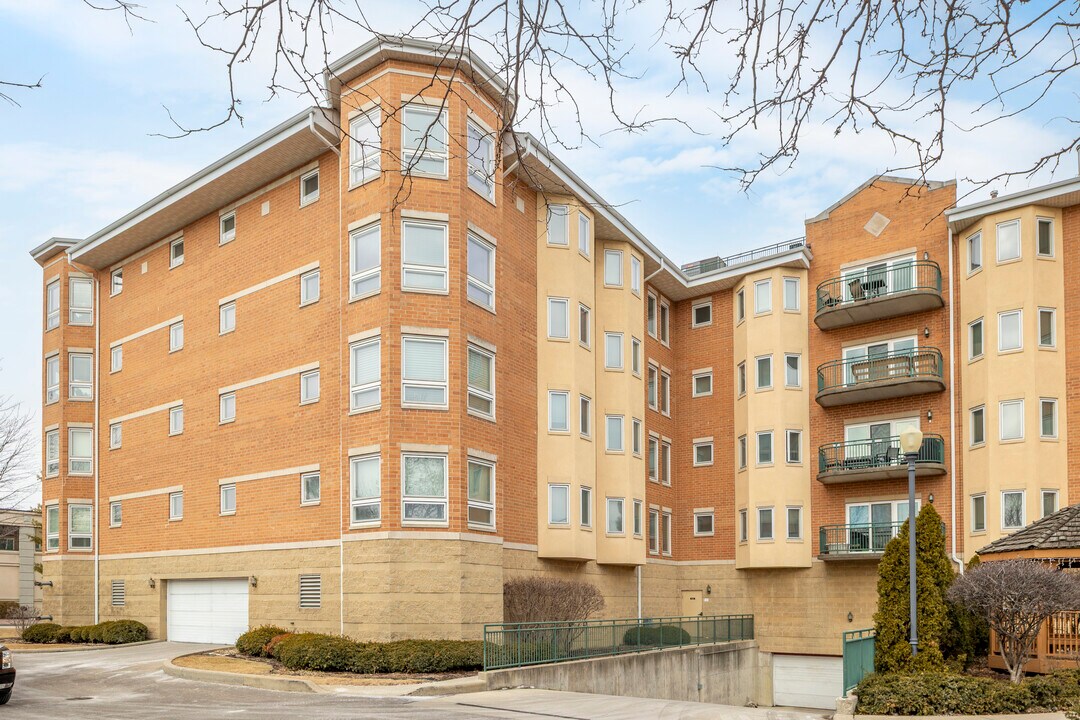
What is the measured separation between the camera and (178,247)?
3509 centimetres

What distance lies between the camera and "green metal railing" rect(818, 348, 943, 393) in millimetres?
33219

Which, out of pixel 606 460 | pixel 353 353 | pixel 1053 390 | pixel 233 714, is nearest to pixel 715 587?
pixel 606 460

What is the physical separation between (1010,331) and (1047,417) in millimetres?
2805

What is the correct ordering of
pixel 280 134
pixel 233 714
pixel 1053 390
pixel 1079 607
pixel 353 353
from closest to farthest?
pixel 233 714
pixel 1079 607
pixel 353 353
pixel 280 134
pixel 1053 390

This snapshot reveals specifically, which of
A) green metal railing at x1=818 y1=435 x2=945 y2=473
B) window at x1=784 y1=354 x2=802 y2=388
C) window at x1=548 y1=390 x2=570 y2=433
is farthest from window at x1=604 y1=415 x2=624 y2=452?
green metal railing at x1=818 y1=435 x2=945 y2=473

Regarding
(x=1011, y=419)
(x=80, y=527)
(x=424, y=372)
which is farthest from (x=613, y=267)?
(x=80, y=527)

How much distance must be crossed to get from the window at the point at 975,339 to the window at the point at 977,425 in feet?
5.73

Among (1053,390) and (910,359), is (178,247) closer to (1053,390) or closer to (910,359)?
(910,359)

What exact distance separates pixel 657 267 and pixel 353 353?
14.9m

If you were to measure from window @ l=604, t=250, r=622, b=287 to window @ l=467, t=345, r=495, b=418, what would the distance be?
28.4 feet

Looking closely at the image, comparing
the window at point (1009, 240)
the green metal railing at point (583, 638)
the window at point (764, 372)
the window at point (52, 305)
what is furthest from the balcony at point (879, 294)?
the window at point (52, 305)

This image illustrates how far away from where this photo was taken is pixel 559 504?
30469mm

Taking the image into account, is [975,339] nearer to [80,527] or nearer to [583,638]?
[583,638]

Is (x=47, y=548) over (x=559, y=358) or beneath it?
beneath
